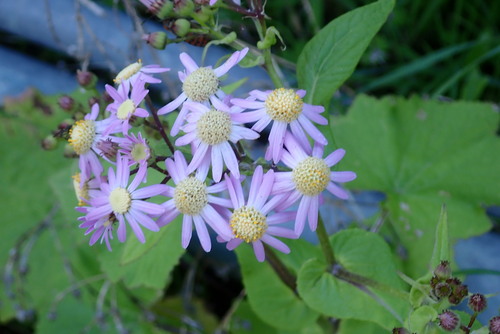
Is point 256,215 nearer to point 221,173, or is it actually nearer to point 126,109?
point 221,173

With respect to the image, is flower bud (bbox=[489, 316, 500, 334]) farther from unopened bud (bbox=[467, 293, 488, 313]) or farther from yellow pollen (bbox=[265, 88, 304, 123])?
yellow pollen (bbox=[265, 88, 304, 123])

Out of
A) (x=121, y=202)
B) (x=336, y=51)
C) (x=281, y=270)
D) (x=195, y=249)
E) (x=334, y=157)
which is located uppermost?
(x=336, y=51)

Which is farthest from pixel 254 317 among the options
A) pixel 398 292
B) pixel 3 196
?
pixel 3 196

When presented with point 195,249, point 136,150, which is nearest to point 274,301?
point 195,249

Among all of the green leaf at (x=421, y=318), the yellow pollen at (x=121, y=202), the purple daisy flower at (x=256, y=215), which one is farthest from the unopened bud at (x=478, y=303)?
the yellow pollen at (x=121, y=202)

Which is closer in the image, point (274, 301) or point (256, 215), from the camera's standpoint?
point (256, 215)

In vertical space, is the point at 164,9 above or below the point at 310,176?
above

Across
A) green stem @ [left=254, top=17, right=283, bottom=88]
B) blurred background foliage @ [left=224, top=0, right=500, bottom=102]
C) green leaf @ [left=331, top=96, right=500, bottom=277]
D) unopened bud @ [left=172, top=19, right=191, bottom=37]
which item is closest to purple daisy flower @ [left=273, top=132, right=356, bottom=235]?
green stem @ [left=254, top=17, right=283, bottom=88]

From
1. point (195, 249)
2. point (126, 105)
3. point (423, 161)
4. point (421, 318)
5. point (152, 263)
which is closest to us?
point (421, 318)
